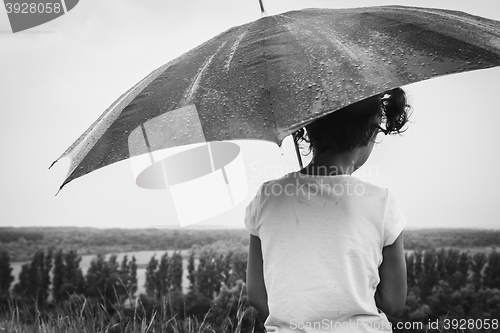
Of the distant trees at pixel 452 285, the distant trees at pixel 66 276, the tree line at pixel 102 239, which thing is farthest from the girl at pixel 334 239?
the distant trees at pixel 66 276

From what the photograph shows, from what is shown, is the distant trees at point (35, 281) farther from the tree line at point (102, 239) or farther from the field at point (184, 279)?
the tree line at point (102, 239)

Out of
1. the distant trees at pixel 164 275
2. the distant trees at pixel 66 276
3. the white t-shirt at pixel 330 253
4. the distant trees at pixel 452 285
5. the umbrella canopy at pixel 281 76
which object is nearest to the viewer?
the umbrella canopy at pixel 281 76

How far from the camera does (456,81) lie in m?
3.66

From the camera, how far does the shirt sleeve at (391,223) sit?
1.23 m

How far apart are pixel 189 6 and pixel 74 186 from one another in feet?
5.86

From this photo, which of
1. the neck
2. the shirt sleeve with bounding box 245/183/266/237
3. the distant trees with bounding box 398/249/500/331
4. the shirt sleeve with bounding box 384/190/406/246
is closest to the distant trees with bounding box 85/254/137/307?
the distant trees with bounding box 398/249/500/331

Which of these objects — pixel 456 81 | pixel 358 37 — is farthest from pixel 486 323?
pixel 358 37

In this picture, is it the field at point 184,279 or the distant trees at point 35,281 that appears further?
the distant trees at point 35,281

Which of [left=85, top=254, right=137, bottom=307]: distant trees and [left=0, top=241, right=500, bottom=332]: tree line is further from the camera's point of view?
[left=85, top=254, right=137, bottom=307]: distant trees

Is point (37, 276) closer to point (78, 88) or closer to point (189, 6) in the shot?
point (78, 88)

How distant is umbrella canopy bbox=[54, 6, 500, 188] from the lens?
3.29 ft

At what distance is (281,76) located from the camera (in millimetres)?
1069

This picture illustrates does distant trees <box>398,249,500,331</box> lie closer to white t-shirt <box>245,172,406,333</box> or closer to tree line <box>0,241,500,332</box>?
tree line <box>0,241,500,332</box>

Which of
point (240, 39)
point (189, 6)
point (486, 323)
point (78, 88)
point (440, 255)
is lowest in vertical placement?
point (486, 323)
